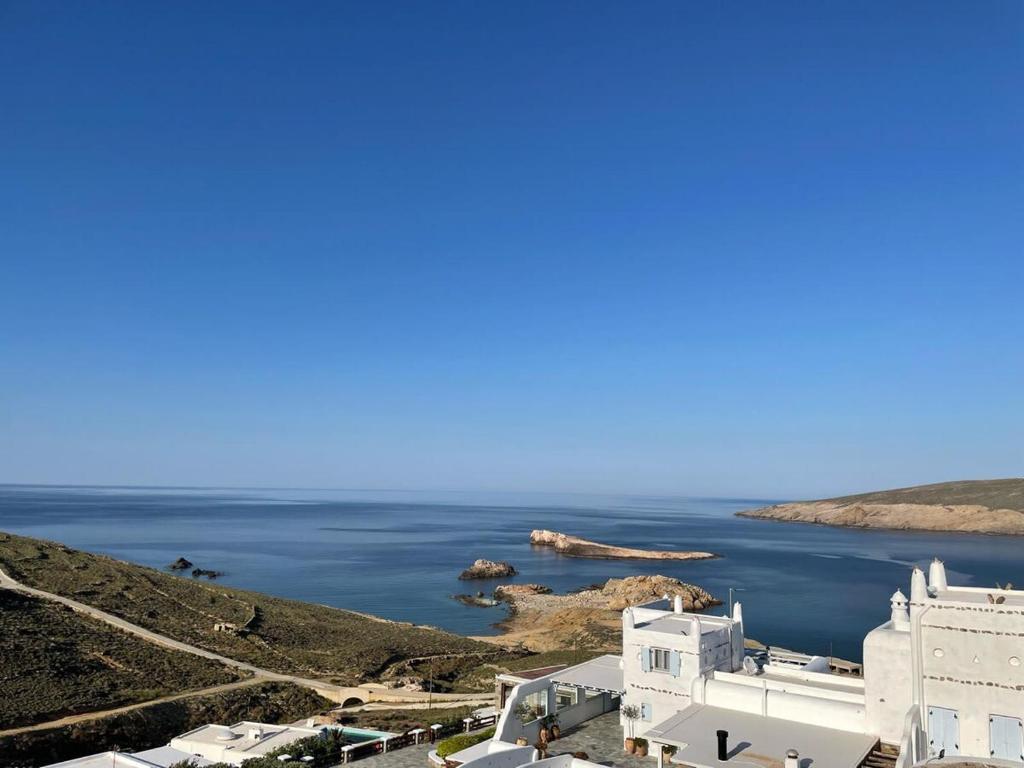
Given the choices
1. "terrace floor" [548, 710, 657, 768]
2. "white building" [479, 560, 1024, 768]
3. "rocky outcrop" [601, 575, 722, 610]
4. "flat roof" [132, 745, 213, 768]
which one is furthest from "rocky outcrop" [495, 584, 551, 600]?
"white building" [479, 560, 1024, 768]

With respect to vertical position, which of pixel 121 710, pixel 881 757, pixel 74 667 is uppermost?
pixel 881 757

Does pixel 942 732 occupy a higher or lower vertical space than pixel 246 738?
higher

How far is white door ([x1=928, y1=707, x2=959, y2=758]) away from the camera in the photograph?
17.8 meters

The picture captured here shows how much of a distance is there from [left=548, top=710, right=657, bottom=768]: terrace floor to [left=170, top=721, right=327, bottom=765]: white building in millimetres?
8758

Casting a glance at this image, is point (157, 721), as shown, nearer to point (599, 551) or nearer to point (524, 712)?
point (524, 712)

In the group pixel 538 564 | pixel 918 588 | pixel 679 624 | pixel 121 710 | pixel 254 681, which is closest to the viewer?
pixel 918 588

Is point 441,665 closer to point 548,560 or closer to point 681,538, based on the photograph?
point 548,560

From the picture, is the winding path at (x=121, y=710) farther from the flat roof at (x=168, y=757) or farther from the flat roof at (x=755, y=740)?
the flat roof at (x=755, y=740)

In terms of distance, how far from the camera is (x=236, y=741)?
26.4 meters

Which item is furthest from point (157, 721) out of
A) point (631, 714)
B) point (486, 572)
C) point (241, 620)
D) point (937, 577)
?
point (486, 572)

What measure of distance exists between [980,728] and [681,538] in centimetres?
17047

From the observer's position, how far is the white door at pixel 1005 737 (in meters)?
17.2

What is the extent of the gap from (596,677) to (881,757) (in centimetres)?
1019

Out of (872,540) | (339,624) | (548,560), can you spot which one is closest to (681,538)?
(872,540)
